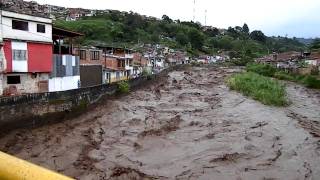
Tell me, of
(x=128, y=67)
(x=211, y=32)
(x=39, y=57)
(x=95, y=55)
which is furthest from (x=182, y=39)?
(x=39, y=57)

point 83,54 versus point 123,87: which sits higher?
point 83,54

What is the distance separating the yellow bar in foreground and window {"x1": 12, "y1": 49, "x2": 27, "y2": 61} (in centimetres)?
2010

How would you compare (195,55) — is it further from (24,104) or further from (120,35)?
(24,104)

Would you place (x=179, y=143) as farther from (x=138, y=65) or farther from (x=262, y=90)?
(x=138, y=65)

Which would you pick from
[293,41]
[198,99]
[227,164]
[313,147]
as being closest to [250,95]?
[198,99]

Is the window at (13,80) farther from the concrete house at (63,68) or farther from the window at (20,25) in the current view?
the window at (20,25)

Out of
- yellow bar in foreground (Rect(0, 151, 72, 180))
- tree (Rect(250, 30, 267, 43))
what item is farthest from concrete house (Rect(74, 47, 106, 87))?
tree (Rect(250, 30, 267, 43))

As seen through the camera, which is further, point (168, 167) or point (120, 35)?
point (120, 35)

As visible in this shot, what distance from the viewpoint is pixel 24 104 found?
17.8m

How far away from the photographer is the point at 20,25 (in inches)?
840

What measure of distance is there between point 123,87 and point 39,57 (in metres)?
10.8

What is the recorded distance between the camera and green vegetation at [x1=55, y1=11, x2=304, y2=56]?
84.9 m

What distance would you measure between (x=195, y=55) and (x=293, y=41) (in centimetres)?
8550

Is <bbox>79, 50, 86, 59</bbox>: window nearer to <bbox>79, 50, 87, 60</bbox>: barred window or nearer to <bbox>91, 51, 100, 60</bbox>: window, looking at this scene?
<bbox>79, 50, 87, 60</bbox>: barred window
